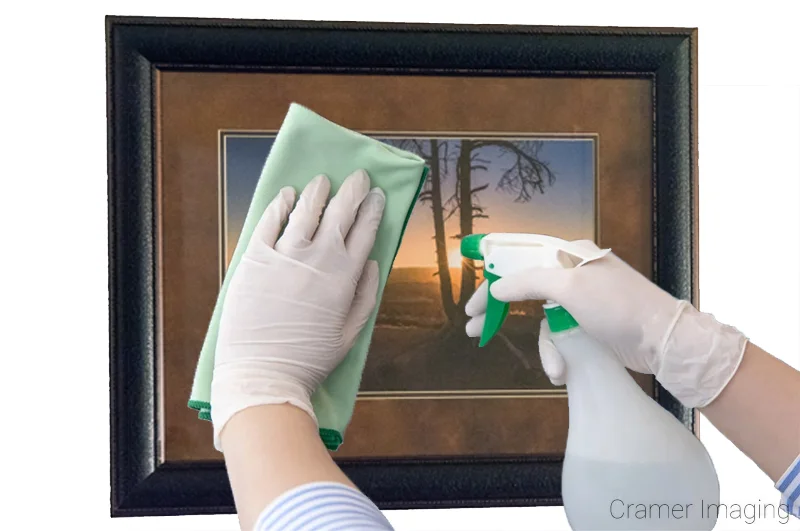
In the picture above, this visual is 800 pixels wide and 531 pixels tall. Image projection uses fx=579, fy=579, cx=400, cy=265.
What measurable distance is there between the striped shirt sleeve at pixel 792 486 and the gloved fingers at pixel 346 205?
0.48 m

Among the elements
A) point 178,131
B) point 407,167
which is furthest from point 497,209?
point 178,131

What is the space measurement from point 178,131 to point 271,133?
123mm

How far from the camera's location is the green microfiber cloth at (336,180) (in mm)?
654

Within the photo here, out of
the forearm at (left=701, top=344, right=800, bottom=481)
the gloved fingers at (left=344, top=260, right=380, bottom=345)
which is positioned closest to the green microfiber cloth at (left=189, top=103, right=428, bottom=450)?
the gloved fingers at (left=344, top=260, right=380, bottom=345)

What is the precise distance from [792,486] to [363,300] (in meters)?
0.45

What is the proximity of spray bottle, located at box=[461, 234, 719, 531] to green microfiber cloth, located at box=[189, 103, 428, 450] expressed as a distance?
0.15 metres

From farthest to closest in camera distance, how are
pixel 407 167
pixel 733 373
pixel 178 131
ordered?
pixel 178 131, pixel 407 167, pixel 733 373

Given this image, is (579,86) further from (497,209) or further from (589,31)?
(497,209)

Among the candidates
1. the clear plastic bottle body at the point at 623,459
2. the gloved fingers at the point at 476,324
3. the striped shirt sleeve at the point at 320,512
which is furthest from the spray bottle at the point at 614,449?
the striped shirt sleeve at the point at 320,512

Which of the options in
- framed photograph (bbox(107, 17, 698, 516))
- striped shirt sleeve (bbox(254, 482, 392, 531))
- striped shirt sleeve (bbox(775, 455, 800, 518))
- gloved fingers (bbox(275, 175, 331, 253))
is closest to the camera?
Result: striped shirt sleeve (bbox(254, 482, 392, 531))

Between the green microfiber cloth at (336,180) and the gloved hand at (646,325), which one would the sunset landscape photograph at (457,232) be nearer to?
the green microfiber cloth at (336,180)

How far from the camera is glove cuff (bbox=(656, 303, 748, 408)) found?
55 cm

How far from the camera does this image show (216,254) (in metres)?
0.78

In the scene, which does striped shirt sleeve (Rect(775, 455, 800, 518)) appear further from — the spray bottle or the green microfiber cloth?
the green microfiber cloth
